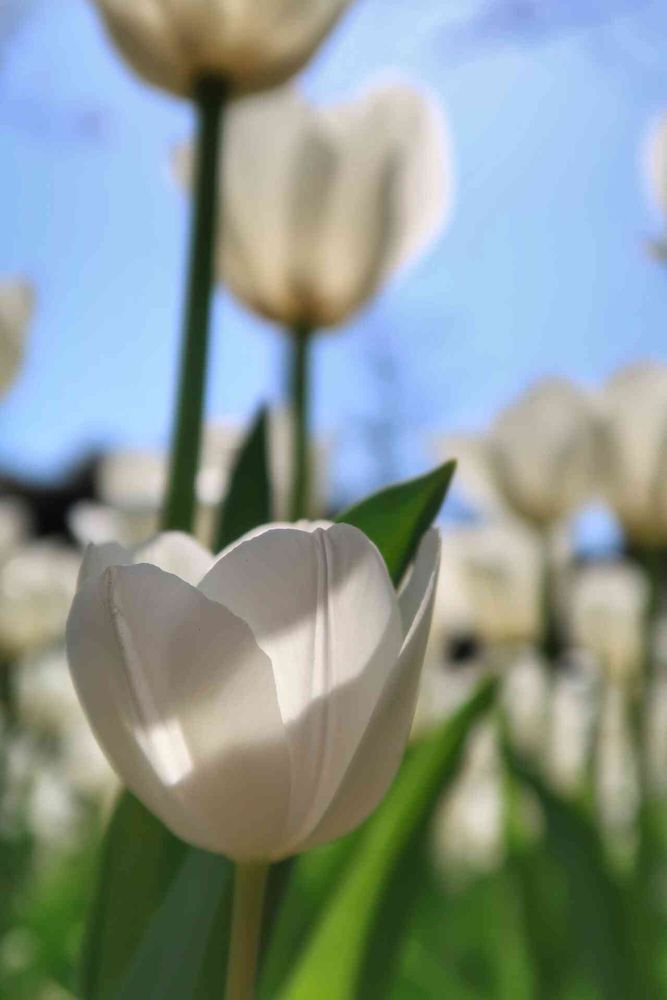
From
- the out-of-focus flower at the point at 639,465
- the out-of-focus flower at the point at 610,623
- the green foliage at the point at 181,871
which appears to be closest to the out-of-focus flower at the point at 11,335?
the green foliage at the point at 181,871

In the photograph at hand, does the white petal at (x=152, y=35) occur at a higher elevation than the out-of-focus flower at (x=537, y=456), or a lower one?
higher

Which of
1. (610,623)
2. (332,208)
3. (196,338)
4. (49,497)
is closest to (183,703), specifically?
(196,338)

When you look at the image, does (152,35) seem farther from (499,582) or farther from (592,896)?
(499,582)

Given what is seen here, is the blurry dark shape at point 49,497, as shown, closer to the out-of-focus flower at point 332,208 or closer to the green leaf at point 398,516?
the out-of-focus flower at point 332,208

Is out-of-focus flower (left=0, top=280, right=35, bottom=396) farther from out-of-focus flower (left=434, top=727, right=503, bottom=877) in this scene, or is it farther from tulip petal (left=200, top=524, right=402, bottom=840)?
out-of-focus flower (left=434, top=727, right=503, bottom=877)

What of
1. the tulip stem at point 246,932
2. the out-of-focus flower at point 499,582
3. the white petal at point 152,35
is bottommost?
the out-of-focus flower at point 499,582

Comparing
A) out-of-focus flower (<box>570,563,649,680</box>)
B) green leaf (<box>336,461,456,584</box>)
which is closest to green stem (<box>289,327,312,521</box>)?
green leaf (<box>336,461,456,584</box>)
